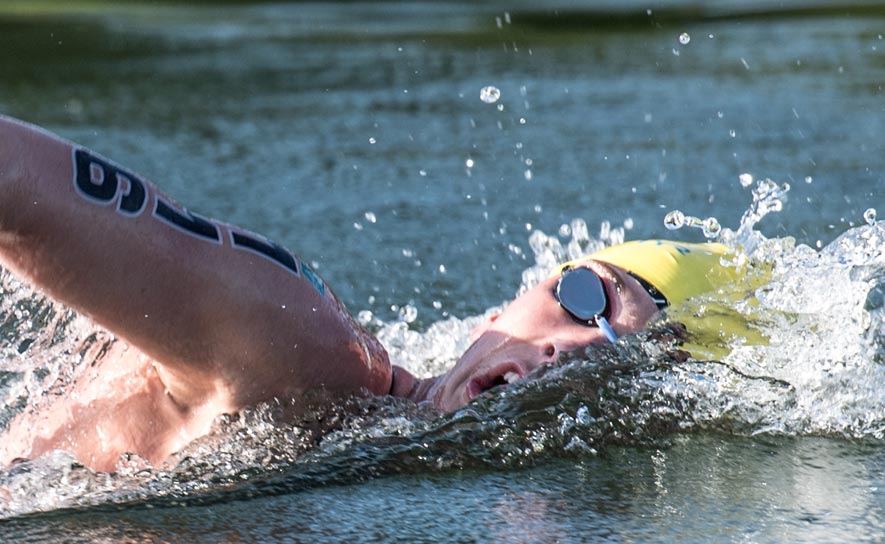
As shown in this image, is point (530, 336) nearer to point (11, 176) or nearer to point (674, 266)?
point (674, 266)

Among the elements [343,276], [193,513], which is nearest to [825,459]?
[193,513]

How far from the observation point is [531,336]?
3.43m

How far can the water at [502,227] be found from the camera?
294cm

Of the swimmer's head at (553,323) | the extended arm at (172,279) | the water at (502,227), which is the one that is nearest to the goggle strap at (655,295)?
the swimmer's head at (553,323)

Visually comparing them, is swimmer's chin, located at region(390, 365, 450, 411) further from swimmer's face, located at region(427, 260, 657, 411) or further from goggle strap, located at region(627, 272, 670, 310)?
goggle strap, located at region(627, 272, 670, 310)

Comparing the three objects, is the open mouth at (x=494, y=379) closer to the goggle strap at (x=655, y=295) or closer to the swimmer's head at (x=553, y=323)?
the swimmer's head at (x=553, y=323)

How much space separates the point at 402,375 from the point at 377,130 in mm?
4365

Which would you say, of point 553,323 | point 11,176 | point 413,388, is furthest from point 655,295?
point 11,176

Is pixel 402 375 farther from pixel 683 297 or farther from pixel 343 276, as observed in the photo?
pixel 343 276

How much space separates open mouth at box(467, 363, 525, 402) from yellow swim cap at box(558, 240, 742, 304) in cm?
35

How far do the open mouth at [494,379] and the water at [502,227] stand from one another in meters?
0.05

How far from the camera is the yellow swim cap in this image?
3613mm

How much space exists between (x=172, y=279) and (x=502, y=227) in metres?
3.34

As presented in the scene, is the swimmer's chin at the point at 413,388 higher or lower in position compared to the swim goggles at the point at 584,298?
lower
